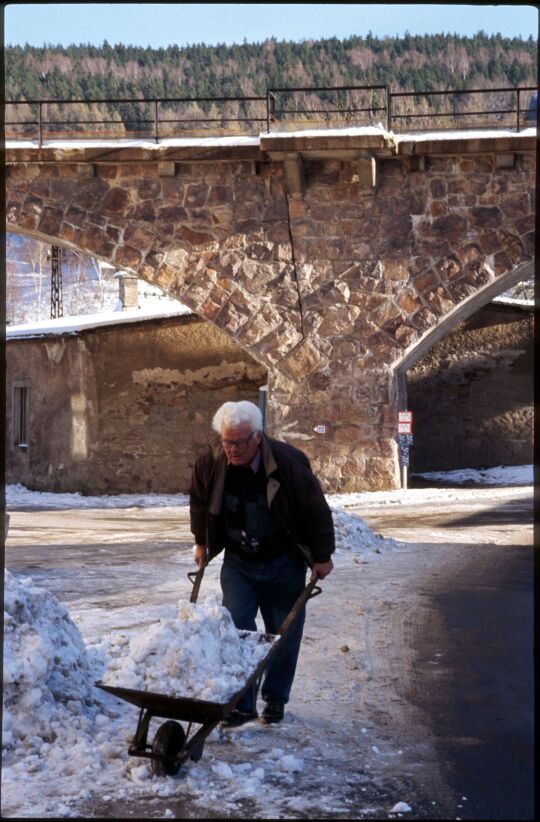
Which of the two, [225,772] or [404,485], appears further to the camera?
[404,485]

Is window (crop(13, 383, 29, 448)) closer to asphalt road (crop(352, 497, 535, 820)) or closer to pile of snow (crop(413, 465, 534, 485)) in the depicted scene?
pile of snow (crop(413, 465, 534, 485))

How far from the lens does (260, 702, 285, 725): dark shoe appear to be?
563 centimetres

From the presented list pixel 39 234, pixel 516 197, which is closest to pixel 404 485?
pixel 516 197

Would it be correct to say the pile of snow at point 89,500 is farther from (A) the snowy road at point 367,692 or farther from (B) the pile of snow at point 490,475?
(A) the snowy road at point 367,692

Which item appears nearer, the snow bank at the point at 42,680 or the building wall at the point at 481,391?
the snow bank at the point at 42,680

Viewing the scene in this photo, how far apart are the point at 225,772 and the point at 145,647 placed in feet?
2.01

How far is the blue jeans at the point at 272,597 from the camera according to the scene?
567cm

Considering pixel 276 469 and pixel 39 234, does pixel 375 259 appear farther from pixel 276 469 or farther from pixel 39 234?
pixel 276 469

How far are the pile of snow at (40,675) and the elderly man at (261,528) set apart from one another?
74cm

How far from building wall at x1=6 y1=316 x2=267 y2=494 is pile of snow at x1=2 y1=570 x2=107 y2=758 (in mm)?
16825

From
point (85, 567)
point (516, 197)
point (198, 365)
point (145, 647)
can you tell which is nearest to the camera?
point (145, 647)

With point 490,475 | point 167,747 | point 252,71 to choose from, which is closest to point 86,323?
point 490,475

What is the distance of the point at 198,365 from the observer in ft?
74.9

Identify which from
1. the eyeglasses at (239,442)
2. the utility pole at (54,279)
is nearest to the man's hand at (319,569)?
the eyeglasses at (239,442)
